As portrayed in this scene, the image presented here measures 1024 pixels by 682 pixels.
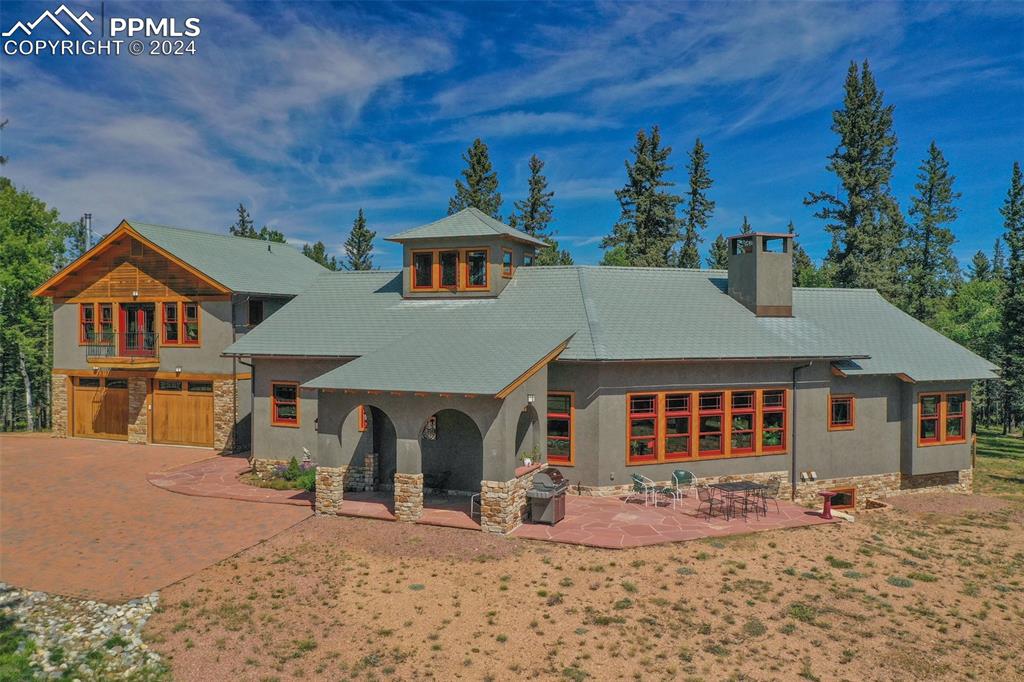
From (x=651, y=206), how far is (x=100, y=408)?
34719 millimetres

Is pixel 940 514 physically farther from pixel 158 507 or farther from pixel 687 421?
pixel 158 507

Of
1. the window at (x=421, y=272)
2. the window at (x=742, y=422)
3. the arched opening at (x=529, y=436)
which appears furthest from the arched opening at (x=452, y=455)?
the window at (x=742, y=422)

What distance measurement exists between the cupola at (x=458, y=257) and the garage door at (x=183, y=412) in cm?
1017

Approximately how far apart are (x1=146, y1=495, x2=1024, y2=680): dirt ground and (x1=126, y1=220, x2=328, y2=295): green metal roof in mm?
14610

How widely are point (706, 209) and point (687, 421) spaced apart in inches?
1217

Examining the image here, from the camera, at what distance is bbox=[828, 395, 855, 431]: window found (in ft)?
66.5

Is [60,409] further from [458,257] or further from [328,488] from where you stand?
[458,257]

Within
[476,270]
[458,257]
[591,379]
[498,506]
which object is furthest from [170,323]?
[498,506]

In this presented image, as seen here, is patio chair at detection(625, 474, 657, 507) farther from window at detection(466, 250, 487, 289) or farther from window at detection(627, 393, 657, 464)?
window at detection(466, 250, 487, 289)

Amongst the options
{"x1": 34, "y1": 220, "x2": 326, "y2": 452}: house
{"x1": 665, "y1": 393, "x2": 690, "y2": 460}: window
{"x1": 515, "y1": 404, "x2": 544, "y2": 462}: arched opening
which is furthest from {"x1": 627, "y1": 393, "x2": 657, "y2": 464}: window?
{"x1": 34, "y1": 220, "x2": 326, "y2": 452}: house

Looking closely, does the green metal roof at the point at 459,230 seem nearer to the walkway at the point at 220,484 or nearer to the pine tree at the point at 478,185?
the walkway at the point at 220,484

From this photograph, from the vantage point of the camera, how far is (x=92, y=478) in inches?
802

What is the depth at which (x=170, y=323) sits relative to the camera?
26.1 metres

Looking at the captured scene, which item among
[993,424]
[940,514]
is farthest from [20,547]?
[993,424]
